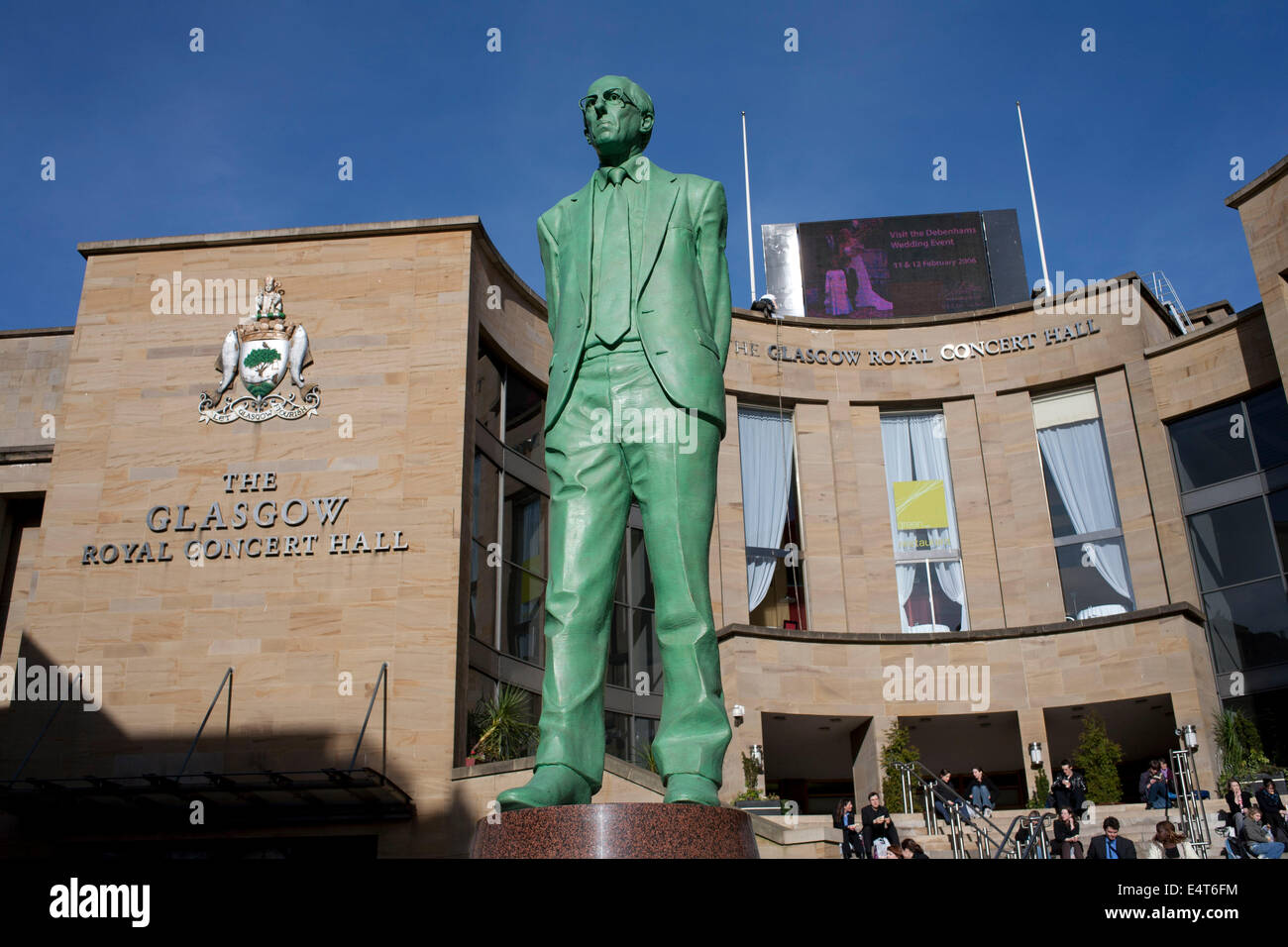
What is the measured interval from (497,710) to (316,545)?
4373 millimetres

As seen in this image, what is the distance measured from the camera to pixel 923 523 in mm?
30391

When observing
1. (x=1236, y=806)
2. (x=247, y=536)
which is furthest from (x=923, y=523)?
(x=247, y=536)

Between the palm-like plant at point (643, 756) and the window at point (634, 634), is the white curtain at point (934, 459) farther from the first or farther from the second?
the palm-like plant at point (643, 756)

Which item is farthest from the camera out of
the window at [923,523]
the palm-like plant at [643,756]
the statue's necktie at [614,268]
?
the window at [923,523]

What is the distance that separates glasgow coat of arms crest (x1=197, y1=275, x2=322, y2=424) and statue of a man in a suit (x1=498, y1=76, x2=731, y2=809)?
15177 millimetres

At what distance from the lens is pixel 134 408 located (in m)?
22.0

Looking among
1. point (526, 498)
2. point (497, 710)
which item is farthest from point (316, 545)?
point (526, 498)

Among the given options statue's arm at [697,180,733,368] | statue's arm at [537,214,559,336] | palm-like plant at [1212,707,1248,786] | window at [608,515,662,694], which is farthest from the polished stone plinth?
palm-like plant at [1212,707,1248,786]

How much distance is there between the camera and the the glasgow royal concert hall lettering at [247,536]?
2036 cm

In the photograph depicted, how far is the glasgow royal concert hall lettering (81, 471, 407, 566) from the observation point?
802 inches

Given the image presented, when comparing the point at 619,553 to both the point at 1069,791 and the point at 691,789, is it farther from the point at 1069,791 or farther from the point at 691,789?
the point at 1069,791

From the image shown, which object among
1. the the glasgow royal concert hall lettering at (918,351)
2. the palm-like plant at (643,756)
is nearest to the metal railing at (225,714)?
the palm-like plant at (643,756)

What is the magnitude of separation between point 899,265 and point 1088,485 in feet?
70.9
